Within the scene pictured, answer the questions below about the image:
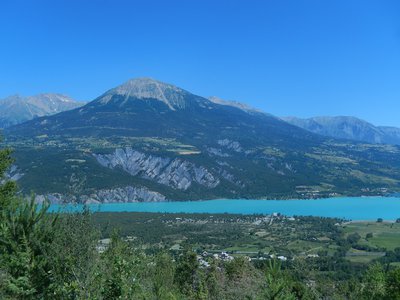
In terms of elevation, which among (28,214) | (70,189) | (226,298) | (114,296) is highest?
(70,189)

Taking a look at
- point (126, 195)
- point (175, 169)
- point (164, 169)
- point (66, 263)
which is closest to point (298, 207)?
point (175, 169)

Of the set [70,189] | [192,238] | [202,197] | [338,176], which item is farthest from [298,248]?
[338,176]

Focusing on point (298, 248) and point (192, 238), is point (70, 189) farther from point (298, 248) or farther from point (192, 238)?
point (192, 238)

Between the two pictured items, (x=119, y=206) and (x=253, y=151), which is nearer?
(x=119, y=206)

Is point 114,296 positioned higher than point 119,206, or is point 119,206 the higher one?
point 114,296

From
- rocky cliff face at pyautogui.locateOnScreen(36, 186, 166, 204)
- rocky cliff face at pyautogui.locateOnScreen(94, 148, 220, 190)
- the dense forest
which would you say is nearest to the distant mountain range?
rocky cliff face at pyautogui.locateOnScreen(94, 148, 220, 190)

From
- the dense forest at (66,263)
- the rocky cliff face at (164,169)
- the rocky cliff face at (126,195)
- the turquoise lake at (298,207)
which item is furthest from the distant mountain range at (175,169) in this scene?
the dense forest at (66,263)

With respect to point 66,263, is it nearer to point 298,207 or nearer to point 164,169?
point 298,207
